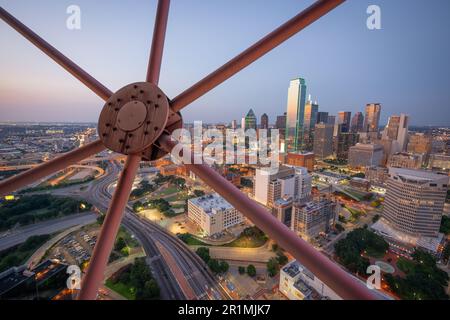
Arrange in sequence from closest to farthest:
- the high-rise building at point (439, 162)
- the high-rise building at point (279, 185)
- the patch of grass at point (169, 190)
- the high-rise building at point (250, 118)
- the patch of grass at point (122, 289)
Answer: the patch of grass at point (122, 289), the high-rise building at point (279, 185), the patch of grass at point (169, 190), the high-rise building at point (439, 162), the high-rise building at point (250, 118)

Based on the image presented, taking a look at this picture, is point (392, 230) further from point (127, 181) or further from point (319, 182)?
point (127, 181)

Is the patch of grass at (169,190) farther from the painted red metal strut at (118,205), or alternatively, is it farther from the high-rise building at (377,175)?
the high-rise building at (377,175)

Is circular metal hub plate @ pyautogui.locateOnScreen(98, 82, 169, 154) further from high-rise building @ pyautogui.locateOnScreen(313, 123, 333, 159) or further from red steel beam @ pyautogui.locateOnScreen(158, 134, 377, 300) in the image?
high-rise building @ pyautogui.locateOnScreen(313, 123, 333, 159)

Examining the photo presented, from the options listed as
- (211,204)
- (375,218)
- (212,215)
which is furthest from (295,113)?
(212,215)

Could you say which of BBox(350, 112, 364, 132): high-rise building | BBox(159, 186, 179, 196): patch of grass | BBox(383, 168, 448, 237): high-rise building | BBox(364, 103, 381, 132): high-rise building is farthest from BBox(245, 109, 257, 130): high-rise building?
BBox(383, 168, 448, 237): high-rise building

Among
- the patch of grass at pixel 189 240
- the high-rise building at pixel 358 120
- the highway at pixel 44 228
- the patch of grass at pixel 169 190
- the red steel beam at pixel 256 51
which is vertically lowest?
the patch of grass at pixel 189 240

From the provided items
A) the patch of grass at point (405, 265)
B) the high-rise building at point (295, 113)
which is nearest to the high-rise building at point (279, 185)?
the patch of grass at point (405, 265)

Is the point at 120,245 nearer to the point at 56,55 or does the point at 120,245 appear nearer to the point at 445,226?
the point at 56,55
